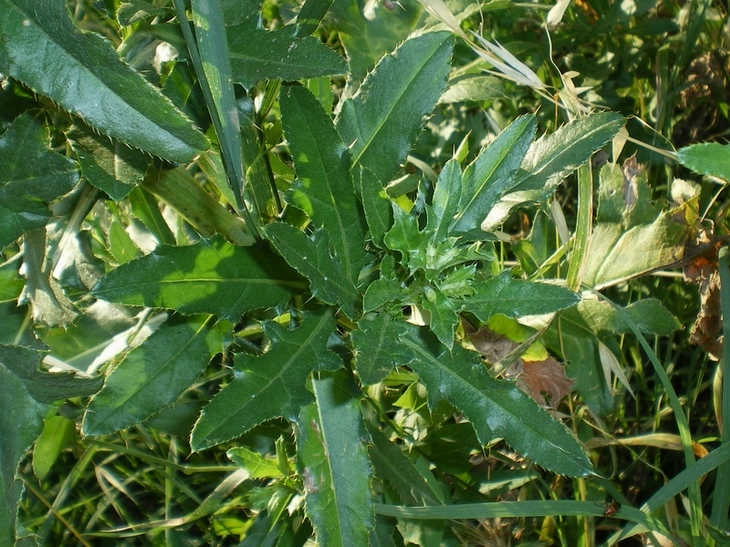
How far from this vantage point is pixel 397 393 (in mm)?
2133

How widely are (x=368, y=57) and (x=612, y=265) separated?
962mm

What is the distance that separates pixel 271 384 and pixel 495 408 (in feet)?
1.57

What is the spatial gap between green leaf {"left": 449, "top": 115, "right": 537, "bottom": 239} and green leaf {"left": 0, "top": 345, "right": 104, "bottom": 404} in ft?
2.78

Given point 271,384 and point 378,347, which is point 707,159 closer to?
point 378,347

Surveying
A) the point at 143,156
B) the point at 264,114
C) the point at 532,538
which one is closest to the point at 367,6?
the point at 264,114

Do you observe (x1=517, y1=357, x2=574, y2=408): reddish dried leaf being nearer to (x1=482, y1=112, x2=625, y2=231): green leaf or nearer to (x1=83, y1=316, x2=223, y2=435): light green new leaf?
(x1=482, y1=112, x2=625, y2=231): green leaf

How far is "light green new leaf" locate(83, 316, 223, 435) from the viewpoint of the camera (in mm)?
1436

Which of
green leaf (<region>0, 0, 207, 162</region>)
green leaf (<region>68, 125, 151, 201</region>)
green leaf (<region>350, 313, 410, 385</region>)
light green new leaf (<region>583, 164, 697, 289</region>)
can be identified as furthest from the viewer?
light green new leaf (<region>583, 164, 697, 289</region>)

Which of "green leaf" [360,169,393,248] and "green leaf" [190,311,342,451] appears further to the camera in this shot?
"green leaf" [360,169,393,248]

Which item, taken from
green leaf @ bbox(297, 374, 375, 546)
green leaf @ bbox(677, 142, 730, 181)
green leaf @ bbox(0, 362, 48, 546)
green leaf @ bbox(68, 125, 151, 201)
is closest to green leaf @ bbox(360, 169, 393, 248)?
green leaf @ bbox(297, 374, 375, 546)

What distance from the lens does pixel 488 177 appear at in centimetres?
158

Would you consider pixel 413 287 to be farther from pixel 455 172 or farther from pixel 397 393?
pixel 397 393

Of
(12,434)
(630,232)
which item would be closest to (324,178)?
(12,434)

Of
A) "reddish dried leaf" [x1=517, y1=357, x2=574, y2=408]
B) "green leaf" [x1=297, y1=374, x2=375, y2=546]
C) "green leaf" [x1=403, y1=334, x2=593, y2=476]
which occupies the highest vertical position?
"green leaf" [x1=403, y1=334, x2=593, y2=476]
